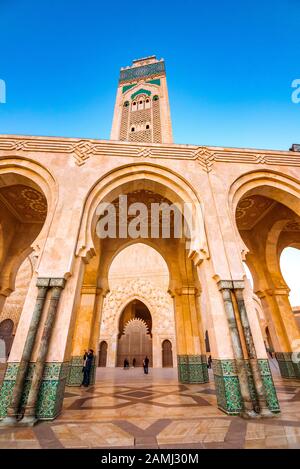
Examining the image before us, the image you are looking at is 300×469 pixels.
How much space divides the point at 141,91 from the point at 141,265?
12512 mm

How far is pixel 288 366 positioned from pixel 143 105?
52.4 feet

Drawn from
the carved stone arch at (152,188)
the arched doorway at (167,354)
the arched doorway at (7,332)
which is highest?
the carved stone arch at (152,188)

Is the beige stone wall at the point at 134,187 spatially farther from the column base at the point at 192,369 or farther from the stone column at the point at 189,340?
the column base at the point at 192,369

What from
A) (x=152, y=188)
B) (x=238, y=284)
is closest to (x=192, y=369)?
(x=238, y=284)

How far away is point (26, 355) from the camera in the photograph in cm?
304

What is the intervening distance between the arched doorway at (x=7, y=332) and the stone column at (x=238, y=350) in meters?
14.4

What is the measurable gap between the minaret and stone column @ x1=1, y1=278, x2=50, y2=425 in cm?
1123

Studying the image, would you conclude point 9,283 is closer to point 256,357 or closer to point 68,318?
point 68,318

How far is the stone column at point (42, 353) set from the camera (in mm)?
2770

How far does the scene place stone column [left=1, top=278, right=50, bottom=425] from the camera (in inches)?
109

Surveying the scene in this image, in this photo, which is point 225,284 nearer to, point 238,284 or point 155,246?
point 238,284

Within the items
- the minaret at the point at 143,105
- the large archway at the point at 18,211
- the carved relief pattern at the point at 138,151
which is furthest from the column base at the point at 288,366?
the minaret at the point at 143,105
